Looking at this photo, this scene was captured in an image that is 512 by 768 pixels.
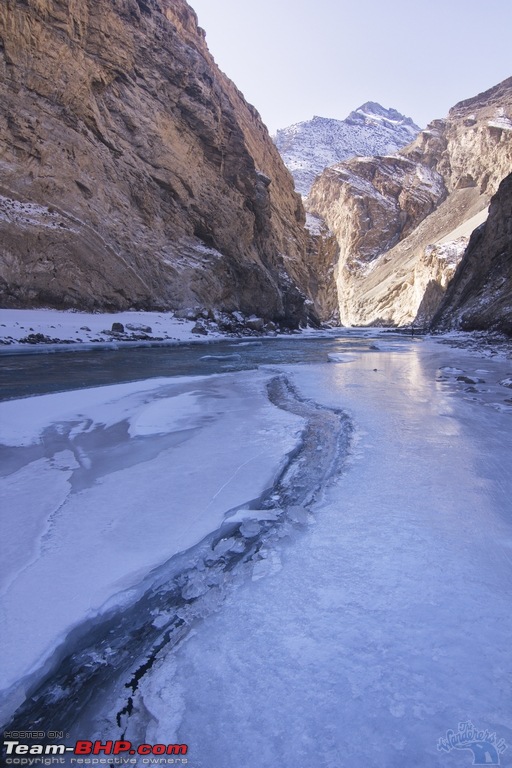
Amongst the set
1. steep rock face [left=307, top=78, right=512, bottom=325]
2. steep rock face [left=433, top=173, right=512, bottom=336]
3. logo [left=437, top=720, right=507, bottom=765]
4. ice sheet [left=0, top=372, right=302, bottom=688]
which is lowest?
logo [left=437, top=720, right=507, bottom=765]

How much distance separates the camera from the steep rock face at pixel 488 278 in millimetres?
22734

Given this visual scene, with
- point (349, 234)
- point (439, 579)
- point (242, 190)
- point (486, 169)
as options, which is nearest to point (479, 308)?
point (242, 190)

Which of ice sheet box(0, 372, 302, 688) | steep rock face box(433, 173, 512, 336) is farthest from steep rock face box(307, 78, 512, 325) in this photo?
ice sheet box(0, 372, 302, 688)

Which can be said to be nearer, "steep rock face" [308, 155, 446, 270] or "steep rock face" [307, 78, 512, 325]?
"steep rock face" [307, 78, 512, 325]

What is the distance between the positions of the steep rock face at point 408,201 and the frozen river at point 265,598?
71.4 metres

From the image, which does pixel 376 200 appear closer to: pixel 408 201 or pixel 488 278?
pixel 408 201

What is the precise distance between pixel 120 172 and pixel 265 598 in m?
25.6

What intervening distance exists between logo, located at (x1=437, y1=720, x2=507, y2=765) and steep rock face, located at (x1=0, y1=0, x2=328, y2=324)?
18834mm

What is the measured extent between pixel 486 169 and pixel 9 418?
114m

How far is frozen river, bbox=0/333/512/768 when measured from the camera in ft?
3.19

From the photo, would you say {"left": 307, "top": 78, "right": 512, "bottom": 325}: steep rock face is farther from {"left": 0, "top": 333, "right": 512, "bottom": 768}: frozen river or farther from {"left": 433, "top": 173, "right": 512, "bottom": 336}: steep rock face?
{"left": 0, "top": 333, "right": 512, "bottom": 768}: frozen river

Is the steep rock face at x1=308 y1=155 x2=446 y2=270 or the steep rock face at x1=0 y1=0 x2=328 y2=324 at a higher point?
the steep rock face at x1=308 y1=155 x2=446 y2=270

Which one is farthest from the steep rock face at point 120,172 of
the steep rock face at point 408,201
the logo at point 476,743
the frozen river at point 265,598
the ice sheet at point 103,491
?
the steep rock face at point 408,201

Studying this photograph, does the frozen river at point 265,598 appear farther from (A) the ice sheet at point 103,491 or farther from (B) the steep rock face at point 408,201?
(B) the steep rock face at point 408,201
